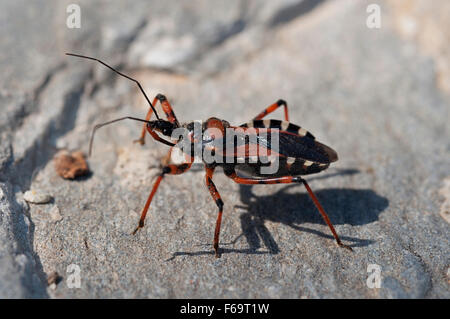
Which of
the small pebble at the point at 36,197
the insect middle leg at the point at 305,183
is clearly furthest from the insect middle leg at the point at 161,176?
the small pebble at the point at 36,197

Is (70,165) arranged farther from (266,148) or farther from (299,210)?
(299,210)

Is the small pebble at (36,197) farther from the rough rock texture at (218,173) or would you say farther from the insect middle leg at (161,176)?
the insect middle leg at (161,176)

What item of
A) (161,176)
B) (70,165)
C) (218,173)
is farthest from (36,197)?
(218,173)

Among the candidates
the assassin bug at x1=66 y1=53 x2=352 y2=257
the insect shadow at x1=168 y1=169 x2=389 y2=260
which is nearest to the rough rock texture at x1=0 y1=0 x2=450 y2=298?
the insect shadow at x1=168 y1=169 x2=389 y2=260

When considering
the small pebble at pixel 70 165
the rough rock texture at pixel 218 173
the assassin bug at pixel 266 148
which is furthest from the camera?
the small pebble at pixel 70 165

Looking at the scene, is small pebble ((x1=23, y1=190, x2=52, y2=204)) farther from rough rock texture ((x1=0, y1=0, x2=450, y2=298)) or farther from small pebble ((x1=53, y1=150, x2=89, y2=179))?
small pebble ((x1=53, y1=150, x2=89, y2=179))
